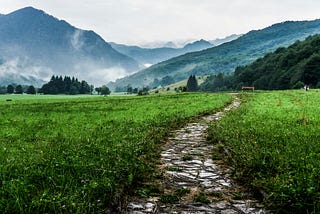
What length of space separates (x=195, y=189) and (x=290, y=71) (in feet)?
499

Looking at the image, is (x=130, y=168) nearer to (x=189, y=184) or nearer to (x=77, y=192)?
(x=189, y=184)

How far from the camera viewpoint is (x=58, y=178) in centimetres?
816

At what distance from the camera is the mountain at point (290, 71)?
5330 inches

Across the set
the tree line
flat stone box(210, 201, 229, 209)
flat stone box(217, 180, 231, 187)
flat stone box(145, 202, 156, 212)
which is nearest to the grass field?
flat stone box(217, 180, 231, 187)

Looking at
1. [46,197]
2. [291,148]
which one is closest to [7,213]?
[46,197]

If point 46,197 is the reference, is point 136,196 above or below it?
below

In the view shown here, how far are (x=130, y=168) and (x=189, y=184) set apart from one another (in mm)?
1698

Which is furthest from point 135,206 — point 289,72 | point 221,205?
point 289,72

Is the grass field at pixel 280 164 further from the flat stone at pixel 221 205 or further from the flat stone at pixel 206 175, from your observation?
the flat stone at pixel 221 205

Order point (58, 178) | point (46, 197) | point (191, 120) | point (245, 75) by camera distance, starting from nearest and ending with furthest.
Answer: point (46, 197)
point (58, 178)
point (191, 120)
point (245, 75)

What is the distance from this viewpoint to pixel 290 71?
15000 centimetres

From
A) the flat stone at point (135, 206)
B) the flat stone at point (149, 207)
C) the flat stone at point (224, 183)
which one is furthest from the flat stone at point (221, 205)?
the flat stone at point (135, 206)

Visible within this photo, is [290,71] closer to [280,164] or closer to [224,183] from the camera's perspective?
[280,164]

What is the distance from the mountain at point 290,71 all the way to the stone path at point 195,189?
12200 centimetres
